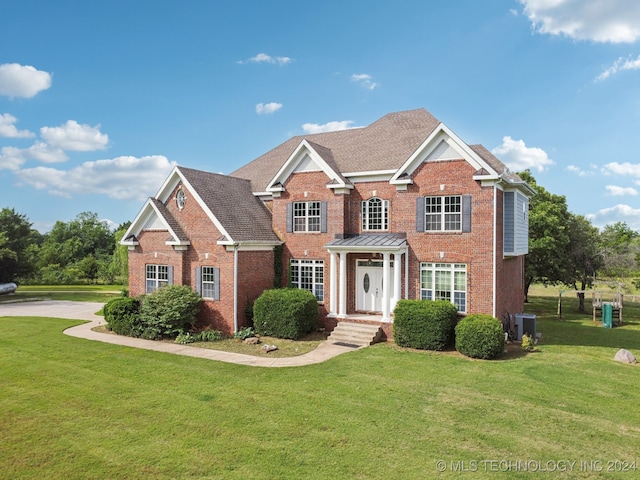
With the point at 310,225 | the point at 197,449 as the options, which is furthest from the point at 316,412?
the point at 310,225

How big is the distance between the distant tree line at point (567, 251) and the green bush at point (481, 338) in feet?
53.1

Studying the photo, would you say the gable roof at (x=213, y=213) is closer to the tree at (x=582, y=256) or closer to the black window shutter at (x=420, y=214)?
the black window shutter at (x=420, y=214)

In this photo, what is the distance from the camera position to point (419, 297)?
1777 cm

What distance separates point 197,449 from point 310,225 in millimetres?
13449

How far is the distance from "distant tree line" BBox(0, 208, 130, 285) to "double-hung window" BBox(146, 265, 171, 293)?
892 inches

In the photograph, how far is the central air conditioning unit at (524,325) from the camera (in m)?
18.3

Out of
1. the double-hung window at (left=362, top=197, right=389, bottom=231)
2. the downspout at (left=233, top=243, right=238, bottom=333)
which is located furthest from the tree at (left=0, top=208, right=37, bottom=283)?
the double-hung window at (left=362, top=197, right=389, bottom=231)

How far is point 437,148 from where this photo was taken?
685 inches

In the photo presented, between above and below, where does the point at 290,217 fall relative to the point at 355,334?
above

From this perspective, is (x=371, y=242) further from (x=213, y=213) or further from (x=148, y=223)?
(x=148, y=223)

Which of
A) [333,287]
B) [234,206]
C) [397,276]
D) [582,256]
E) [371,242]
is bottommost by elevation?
[333,287]

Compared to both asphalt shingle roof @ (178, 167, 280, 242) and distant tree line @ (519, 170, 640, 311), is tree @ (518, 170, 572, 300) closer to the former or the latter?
distant tree line @ (519, 170, 640, 311)

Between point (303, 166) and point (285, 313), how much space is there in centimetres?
733

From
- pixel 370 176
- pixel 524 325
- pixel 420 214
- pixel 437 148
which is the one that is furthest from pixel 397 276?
pixel 524 325
